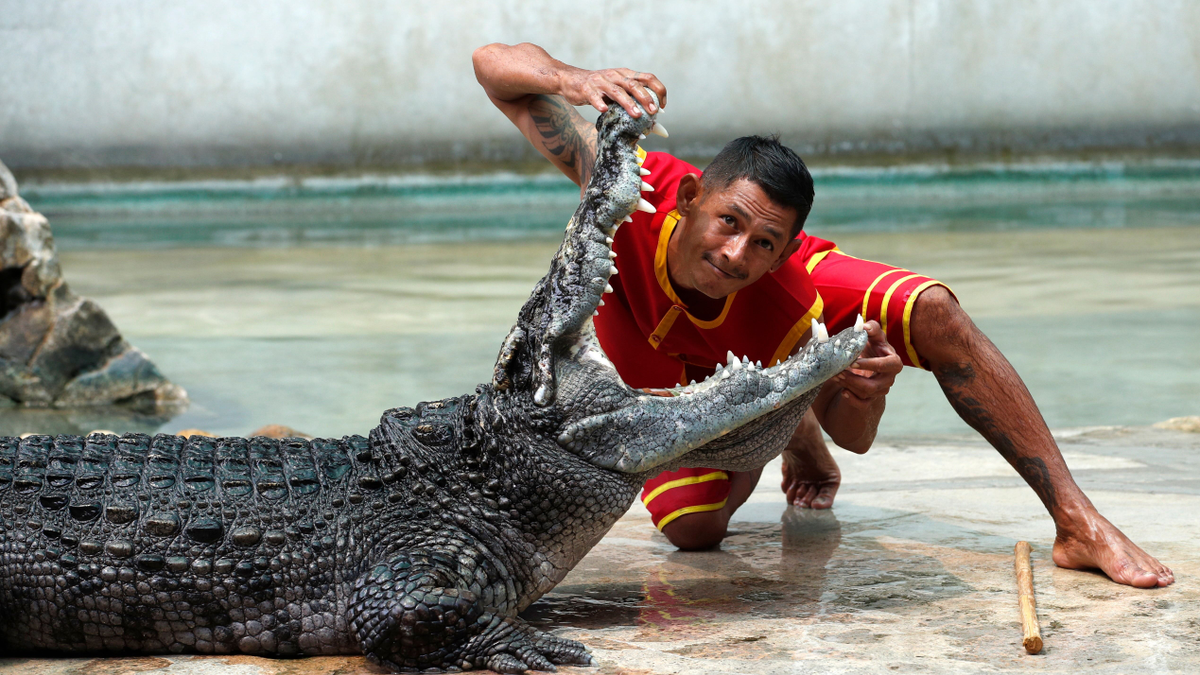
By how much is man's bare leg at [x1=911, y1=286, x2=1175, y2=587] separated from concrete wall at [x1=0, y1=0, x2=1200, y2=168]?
12135mm

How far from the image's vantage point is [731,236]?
8.03 ft

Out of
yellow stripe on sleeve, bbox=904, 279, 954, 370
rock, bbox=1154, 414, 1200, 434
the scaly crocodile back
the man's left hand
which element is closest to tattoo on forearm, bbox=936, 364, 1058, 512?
yellow stripe on sleeve, bbox=904, 279, 954, 370

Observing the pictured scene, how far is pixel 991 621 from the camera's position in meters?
2.23

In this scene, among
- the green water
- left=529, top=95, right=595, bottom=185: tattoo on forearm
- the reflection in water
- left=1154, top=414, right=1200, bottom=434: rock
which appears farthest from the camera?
the green water

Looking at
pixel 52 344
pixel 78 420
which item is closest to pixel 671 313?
pixel 78 420

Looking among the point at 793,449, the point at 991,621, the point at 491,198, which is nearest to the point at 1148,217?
the point at 491,198

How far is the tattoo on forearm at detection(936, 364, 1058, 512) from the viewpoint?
2670 mm

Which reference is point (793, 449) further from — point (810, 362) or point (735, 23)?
point (735, 23)


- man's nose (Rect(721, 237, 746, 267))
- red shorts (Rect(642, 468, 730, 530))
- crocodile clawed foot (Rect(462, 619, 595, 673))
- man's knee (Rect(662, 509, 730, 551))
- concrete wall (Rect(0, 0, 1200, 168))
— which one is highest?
concrete wall (Rect(0, 0, 1200, 168))

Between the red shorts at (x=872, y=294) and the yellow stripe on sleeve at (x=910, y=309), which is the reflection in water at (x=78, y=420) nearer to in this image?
the red shorts at (x=872, y=294)

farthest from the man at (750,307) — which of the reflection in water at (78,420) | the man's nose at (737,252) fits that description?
the reflection in water at (78,420)

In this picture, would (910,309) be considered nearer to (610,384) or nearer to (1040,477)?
(1040,477)

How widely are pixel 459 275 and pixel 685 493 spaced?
6.12 meters

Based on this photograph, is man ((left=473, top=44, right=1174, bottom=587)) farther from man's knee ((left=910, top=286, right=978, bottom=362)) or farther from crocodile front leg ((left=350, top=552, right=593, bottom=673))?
crocodile front leg ((left=350, top=552, right=593, bottom=673))
